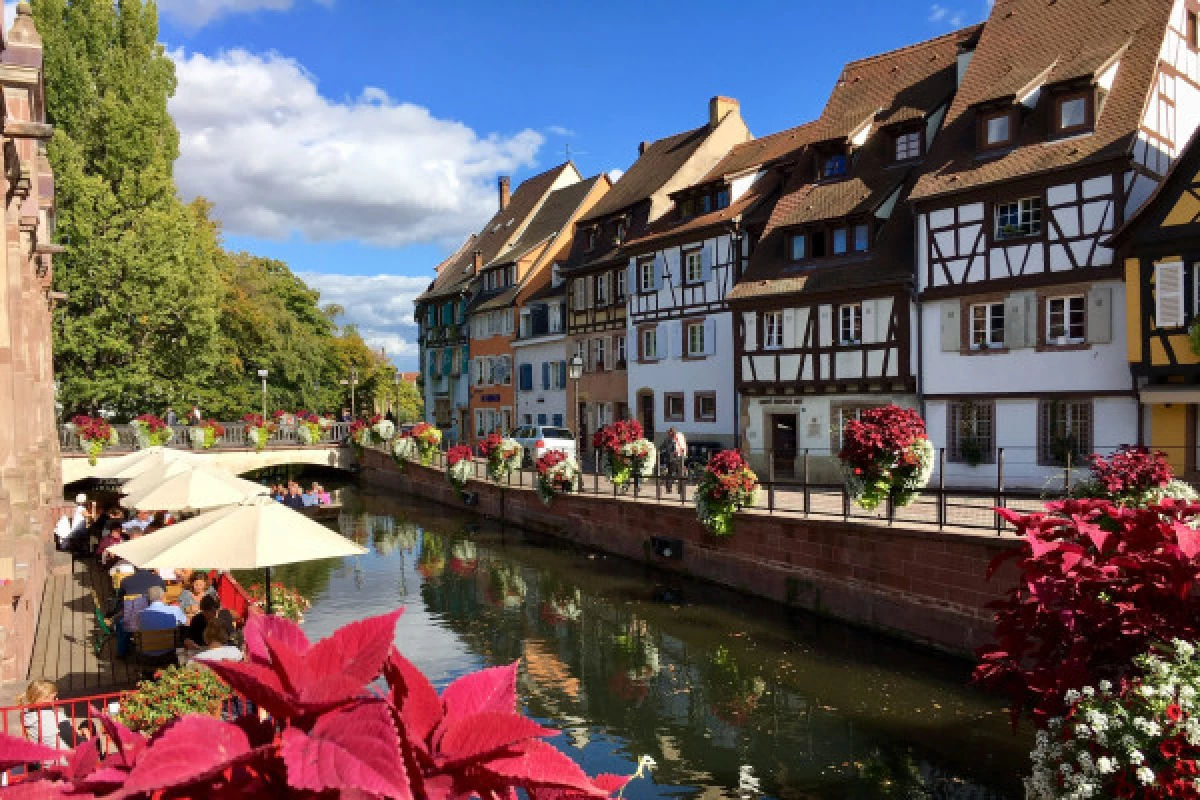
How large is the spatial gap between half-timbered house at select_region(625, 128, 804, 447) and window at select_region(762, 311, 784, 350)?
90.6 inches

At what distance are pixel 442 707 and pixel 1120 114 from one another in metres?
22.0

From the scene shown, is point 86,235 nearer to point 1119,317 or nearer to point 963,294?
point 963,294

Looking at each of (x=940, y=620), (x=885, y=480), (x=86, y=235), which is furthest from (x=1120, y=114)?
(x=86, y=235)

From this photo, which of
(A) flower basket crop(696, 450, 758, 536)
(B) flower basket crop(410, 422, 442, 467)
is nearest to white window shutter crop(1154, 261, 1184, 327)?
(A) flower basket crop(696, 450, 758, 536)

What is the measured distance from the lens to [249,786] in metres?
1.46

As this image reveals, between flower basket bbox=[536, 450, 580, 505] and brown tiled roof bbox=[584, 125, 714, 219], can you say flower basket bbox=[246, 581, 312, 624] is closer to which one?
flower basket bbox=[536, 450, 580, 505]

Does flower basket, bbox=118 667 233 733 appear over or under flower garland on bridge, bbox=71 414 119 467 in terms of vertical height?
under

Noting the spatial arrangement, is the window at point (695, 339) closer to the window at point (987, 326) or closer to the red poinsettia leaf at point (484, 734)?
the window at point (987, 326)

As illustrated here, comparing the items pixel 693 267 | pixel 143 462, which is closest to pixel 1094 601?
pixel 143 462

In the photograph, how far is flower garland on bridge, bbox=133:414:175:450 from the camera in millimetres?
32531

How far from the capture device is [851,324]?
936 inches

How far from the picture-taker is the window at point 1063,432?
19297 millimetres

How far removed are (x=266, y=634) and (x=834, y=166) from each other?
26483 millimetres

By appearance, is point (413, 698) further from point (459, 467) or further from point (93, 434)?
point (93, 434)
